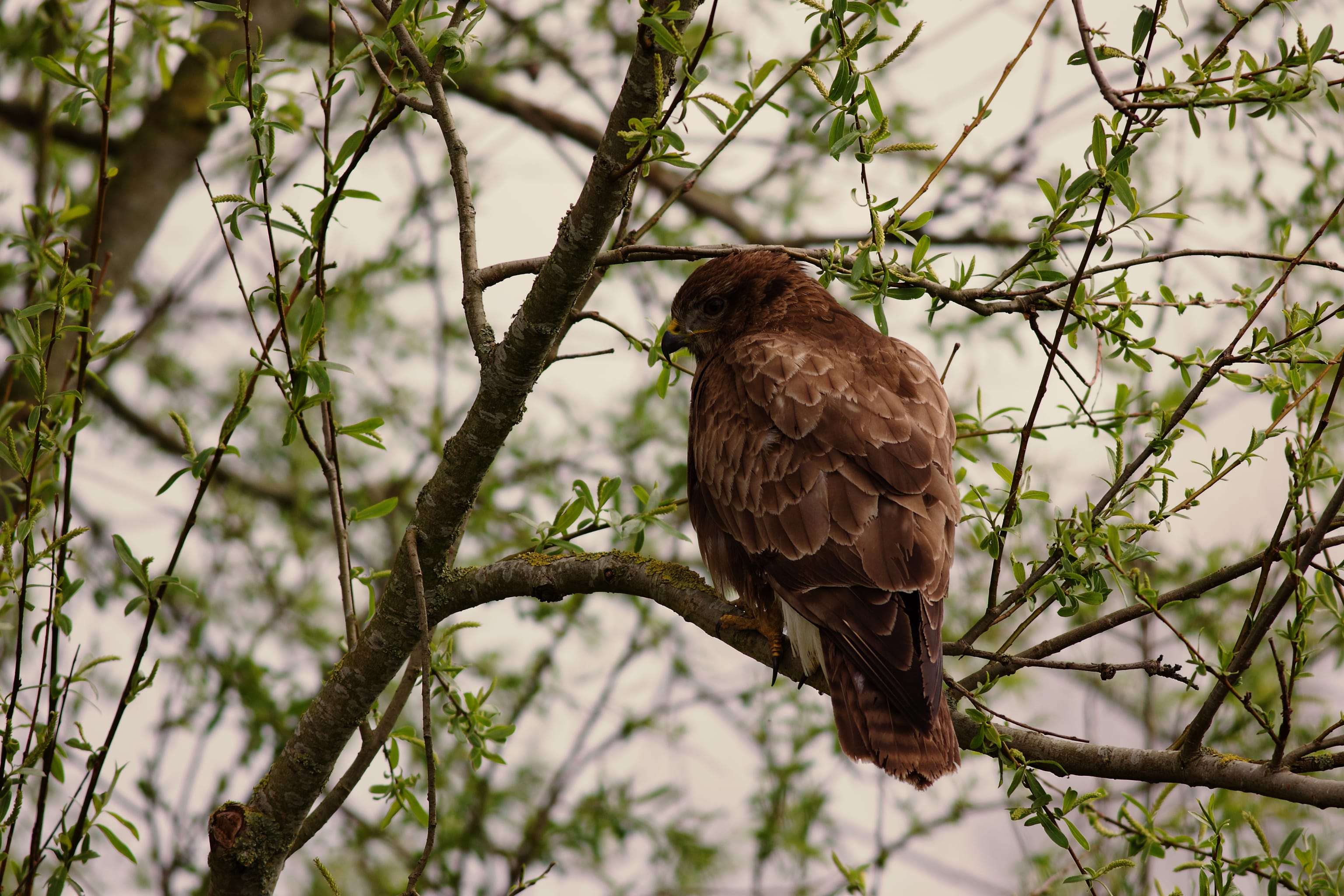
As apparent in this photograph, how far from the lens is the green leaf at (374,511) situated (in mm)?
2832

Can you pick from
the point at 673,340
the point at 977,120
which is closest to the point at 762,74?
the point at 977,120

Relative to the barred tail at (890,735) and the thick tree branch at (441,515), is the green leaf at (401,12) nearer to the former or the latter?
the thick tree branch at (441,515)

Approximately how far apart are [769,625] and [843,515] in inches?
15.6

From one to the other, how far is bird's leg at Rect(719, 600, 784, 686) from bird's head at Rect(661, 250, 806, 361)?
1.57 metres

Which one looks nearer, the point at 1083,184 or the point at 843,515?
the point at 1083,184

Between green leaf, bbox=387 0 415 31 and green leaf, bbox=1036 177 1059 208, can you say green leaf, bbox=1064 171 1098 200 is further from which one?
green leaf, bbox=387 0 415 31

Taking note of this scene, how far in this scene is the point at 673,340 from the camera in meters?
4.54

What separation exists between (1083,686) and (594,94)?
182 inches

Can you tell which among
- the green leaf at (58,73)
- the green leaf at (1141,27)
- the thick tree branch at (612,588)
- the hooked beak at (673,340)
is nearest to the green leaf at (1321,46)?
the green leaf at (1141,27)

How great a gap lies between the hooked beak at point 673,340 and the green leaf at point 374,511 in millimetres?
1567

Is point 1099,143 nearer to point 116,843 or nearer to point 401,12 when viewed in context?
point 401,12

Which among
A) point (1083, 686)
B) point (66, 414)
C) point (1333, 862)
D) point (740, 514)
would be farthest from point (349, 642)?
point (1083, 686)

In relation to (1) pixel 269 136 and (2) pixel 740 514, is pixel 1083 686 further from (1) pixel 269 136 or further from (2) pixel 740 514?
(1) pixel 269 136

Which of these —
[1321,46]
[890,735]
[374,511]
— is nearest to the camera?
[1321,46]
